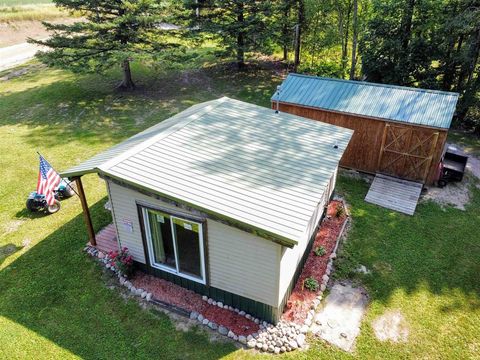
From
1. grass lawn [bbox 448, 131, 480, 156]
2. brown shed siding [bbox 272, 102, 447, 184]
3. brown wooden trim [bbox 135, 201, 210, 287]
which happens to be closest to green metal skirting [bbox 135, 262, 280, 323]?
brown wooden trim [bbox 135, 201, 210, 287]

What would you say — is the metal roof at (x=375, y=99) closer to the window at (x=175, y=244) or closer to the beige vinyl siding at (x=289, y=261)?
the beige vinyl siding at (x=289, y=261)

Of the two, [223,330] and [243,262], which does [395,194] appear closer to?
[243,262]

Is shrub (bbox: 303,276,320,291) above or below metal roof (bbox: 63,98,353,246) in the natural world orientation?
below

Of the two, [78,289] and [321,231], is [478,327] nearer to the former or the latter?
[321,231]

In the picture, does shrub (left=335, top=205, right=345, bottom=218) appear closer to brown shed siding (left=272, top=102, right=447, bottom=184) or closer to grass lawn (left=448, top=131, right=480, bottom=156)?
brown shed siding (left=272, top=102, right=447, bottom=184)

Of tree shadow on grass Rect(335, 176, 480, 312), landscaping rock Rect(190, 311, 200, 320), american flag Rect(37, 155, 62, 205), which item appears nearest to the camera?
landscaping rock Rect(190, 311, 200, 320)

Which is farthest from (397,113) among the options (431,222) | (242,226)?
(242,226)

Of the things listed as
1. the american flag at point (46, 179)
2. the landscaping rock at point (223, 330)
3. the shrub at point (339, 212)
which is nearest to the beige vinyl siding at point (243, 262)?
the landscaping rock at point (223, 330)

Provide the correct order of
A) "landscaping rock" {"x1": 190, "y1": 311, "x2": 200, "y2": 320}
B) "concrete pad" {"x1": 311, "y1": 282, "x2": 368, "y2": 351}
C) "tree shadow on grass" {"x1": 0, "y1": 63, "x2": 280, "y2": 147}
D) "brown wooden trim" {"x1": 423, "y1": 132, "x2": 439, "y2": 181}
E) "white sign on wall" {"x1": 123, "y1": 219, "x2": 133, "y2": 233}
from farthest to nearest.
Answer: "tree shadow on grass" {"x1": 0, "y1": 63, "x2": 280, "y2": 147}, "brown wooden trim" {"x1": 423, "y1": 132, "x2": 439, "y2": 181}, "white sign on wall" {"x1": 123, "y1": 219, "x2": 133, "y2": 233}, "landscaping rock" {"x1": 190, "y1": 311, "x2": 200, "y2": 320}, "concrete pad" {"x1": 311, "y1": 282, "x2": 368, "y2": 351}
